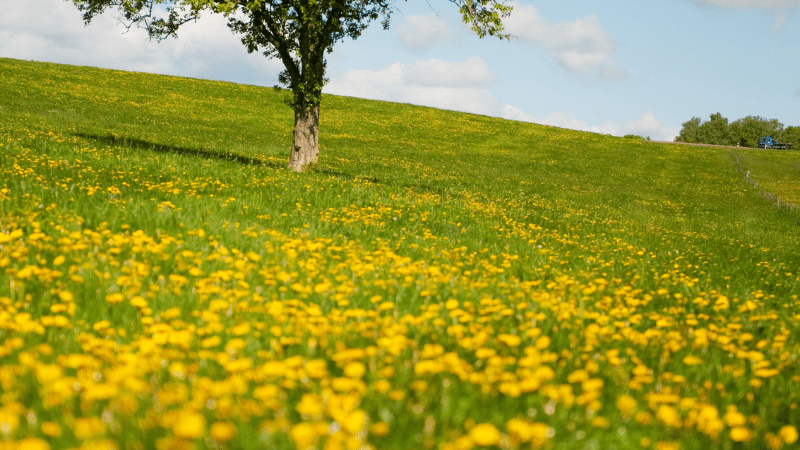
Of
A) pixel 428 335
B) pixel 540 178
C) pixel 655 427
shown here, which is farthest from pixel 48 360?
pixel 540 178

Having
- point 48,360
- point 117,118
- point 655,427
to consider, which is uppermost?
point 117,118

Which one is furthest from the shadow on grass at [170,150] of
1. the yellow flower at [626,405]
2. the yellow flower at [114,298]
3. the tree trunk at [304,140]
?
the yellow flower at [626,405]

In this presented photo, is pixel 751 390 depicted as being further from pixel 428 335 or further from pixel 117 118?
pixel 117 118

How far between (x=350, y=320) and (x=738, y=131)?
176145 mm

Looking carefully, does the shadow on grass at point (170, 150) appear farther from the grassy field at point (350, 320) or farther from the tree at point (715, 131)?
the tree at point (715, 131)

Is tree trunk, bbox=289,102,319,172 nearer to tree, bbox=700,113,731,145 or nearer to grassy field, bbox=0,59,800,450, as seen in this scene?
grassy field, bbox=0,59,800,450

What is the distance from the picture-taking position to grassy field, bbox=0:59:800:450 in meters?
2.23

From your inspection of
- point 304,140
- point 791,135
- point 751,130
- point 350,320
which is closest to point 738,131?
point 751,130

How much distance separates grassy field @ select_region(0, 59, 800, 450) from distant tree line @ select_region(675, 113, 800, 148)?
159m

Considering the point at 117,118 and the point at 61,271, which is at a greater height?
the point at 117,118

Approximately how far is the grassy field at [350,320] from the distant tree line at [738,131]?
521ft

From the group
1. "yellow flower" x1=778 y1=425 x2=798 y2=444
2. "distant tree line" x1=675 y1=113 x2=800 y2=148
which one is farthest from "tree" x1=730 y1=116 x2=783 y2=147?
"yellow flower" x1=778 y1=425 x2=798 y2=444

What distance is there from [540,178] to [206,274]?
2451 cm

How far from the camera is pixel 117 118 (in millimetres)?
25531
